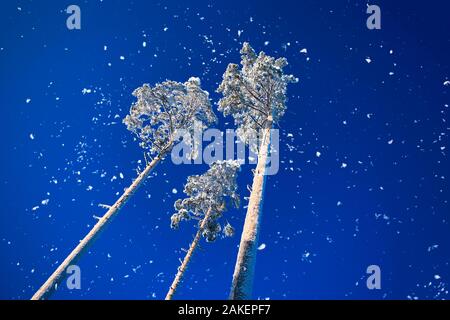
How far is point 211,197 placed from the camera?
1548cm

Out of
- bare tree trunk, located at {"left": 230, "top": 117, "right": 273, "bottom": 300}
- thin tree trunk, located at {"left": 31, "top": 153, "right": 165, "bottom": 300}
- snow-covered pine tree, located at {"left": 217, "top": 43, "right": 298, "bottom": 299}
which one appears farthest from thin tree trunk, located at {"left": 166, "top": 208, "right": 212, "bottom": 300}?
bare tree trunk, located at {"left": 230, "top": 117, "right": 273, "bottom": 300}

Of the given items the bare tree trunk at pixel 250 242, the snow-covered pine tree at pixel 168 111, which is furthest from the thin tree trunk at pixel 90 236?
the bare tree trunk at pixel 250 242

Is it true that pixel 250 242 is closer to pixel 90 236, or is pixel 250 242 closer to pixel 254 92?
pixel 90 236

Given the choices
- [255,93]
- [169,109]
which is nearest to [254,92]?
[255,93]

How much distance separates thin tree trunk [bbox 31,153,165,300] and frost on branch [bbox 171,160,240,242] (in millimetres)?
2555

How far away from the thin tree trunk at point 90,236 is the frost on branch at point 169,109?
1.66 metres

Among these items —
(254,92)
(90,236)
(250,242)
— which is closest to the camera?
(250,242)

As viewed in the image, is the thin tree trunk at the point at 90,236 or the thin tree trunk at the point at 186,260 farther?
the thin tree trunk at the point at 186,260

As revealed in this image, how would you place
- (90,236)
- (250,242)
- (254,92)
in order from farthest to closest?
1. (254,92)
2. (90,236)
3. (250,242)

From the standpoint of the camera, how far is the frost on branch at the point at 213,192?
15.2 meters

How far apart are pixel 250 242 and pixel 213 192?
26.6ft

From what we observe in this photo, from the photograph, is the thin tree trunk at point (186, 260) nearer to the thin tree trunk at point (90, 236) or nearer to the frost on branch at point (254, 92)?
the thin tree trunk at point (90, 236)
